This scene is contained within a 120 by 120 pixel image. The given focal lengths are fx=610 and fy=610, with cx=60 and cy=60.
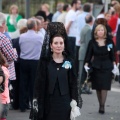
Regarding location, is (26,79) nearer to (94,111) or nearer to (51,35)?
(94,111)

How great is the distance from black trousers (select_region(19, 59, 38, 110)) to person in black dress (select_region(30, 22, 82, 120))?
147 inches

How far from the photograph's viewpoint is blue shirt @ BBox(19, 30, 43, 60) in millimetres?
11711

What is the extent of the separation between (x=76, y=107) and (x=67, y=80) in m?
0.38

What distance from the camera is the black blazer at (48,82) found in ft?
26.1

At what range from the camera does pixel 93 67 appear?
12.1m

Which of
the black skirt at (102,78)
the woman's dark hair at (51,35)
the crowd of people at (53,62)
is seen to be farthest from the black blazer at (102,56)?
the woman's dark hair at (51,35)

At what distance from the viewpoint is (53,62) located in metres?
8.05

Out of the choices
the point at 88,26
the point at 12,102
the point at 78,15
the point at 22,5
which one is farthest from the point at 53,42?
the point at 22,5

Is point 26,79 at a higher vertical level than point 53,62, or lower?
lower

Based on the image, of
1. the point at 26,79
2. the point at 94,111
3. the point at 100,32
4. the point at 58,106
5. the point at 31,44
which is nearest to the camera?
the point at 58,106

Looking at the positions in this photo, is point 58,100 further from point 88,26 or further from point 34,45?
point 88,26

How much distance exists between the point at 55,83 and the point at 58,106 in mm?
304

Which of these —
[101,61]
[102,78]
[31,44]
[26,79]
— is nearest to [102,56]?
[101,61]

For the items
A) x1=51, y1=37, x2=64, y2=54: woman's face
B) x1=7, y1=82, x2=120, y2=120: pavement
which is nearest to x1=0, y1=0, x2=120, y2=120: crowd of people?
x1=51, y1=37, x2=64, y2=54: woman's face
